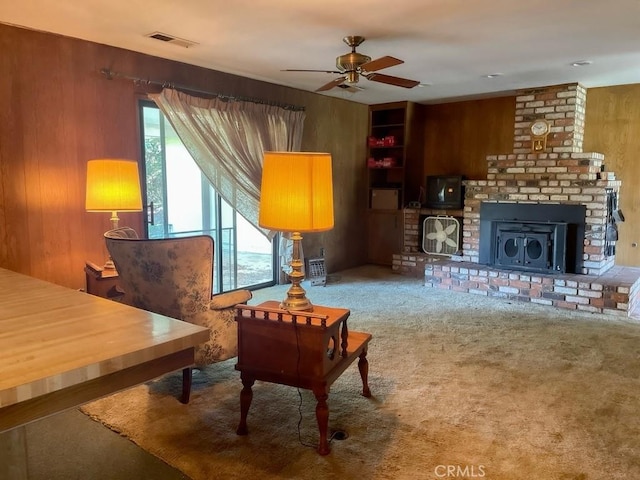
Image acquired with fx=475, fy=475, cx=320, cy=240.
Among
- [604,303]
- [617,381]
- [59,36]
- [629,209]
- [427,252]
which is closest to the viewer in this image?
[617,381]

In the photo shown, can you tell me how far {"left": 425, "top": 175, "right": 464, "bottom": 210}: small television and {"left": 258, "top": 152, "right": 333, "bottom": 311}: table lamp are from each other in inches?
177

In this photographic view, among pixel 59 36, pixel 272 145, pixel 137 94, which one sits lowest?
pixel 272 145

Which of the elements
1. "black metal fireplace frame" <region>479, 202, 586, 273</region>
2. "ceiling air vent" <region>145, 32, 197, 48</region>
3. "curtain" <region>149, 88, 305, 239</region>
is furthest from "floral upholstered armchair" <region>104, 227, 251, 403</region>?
"black metal fireplace frame" <region>479, 202, 586, 273</region>

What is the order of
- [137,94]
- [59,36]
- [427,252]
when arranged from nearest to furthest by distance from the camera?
[59,36], [137,94], [427,252]

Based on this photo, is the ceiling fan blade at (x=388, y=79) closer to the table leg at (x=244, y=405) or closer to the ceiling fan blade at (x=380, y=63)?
the ceiling fan blade at (x=380, y=63)

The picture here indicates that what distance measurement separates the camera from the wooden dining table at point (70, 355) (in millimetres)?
1114

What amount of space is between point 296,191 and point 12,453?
1.42 m

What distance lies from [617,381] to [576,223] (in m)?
2.56

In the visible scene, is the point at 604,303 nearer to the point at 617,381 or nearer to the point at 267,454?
the point at 617,381

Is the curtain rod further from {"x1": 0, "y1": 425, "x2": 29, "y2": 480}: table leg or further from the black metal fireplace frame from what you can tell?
{"x1": 0, "y1": 425, "x2": 29, "y2": 480}: table leg

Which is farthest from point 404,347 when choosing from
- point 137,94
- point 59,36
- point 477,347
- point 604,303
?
point 59,36

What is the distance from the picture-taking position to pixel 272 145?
5320 mm

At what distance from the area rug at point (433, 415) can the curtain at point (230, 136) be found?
211cm

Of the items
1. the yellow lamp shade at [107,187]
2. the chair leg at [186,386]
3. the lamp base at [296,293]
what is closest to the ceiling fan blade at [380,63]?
the lamp base at [296,293]
